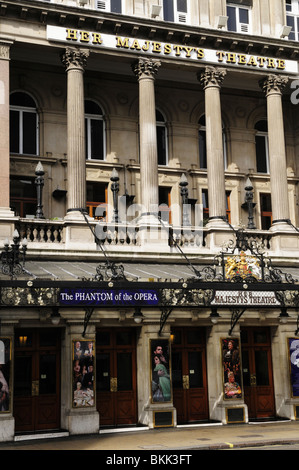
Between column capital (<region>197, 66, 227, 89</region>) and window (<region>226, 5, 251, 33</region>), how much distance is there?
270cm

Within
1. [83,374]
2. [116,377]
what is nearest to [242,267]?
[116,377]

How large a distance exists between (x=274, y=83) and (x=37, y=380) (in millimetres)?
17009

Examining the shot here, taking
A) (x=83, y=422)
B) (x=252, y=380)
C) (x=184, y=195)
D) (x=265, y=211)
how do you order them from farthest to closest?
(x=265, y=211)
(x=184, y=195)
(x=252, y=380)
(x=83, y=422)

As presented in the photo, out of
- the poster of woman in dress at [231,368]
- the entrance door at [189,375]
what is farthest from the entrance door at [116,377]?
the poster of woman in dress at [231,368]

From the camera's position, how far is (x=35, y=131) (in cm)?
3075

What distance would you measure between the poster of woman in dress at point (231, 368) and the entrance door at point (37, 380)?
6.22 metres

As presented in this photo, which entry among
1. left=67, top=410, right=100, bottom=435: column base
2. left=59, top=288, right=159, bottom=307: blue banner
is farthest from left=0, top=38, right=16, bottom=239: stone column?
left=67, top=410, right=100, bottom=435: column base

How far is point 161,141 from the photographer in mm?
33062

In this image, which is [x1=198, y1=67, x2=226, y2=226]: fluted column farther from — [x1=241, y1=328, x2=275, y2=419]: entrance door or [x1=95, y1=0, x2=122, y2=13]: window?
[x1=241, y1=328, x2=275, y2=419]: entrance door

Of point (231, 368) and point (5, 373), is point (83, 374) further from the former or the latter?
point (231, 368)

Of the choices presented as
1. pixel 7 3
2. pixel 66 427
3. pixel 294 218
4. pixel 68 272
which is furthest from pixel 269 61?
pixel 66 427

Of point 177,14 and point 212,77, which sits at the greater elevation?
point 177,14

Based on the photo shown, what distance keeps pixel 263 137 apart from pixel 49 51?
1212 centimetres

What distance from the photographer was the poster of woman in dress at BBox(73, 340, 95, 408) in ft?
78.6
